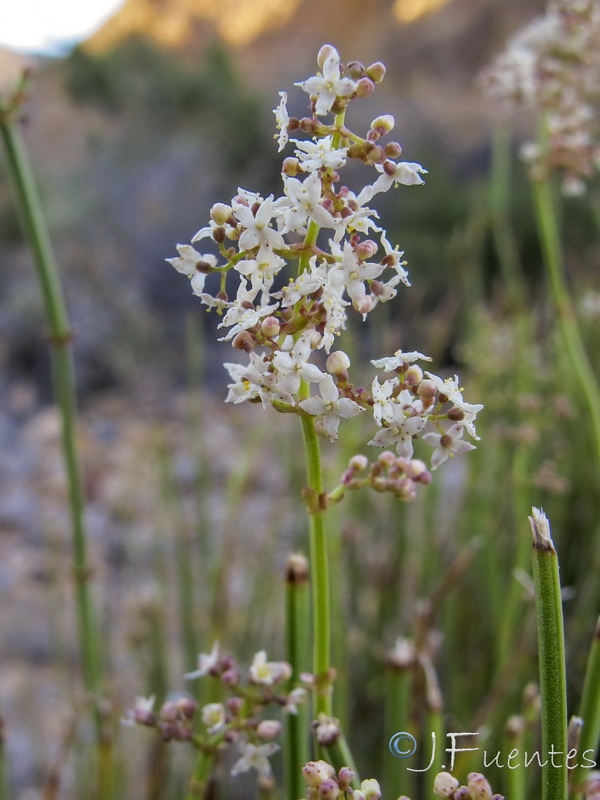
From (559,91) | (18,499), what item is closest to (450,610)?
(559,91)

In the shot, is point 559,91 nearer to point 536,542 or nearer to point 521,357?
point 521,357

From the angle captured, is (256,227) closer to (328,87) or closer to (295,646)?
(328,87)

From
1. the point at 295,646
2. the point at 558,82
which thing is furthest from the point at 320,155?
the point at 558,82

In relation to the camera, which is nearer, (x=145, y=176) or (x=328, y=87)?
(x=328, y=87)

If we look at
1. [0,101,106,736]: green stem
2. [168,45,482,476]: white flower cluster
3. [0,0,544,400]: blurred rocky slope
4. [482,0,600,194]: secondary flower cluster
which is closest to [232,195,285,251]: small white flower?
[168,45,482,476]: white flower cluster

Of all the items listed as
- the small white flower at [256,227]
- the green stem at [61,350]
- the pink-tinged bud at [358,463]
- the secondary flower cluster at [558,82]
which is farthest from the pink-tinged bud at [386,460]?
the secondary flower cluster at [558,82]
